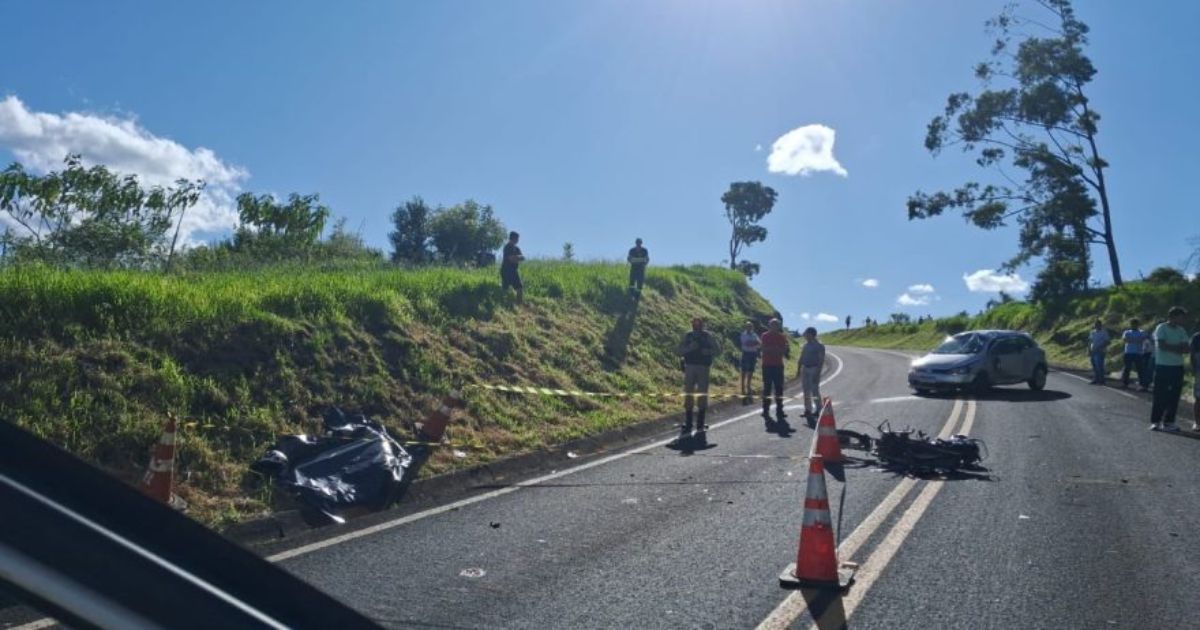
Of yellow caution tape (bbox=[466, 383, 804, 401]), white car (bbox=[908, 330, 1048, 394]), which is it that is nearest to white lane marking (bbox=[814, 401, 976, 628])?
yellow caution tape (bbox=[466, 383, 804, 401])

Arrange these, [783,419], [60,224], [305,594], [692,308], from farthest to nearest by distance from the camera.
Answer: [60,224]
[692,308]
[783,419]
[305,594]

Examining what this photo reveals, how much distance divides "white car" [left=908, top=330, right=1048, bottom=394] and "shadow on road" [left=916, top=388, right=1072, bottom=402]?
0.67 feet

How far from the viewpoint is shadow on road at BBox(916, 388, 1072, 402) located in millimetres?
19680

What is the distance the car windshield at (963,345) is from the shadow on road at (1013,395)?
970 mm

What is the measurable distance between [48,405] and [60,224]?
34.0 m

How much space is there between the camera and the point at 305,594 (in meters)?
1.56

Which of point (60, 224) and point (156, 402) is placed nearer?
point (156, 402)

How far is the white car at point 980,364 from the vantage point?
2033cm

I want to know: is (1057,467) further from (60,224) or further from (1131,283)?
(60,224)

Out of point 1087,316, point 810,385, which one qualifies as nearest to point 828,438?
point 810,385

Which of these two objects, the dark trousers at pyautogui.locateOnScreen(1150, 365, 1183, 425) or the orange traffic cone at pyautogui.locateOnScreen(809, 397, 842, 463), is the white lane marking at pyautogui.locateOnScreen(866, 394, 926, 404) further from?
the orange traffic cone at pyautogui.locateOnScreen(809, 397, 842, 463)

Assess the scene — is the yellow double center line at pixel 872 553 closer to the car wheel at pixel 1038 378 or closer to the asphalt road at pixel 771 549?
the asphalt road at pixel 771 549

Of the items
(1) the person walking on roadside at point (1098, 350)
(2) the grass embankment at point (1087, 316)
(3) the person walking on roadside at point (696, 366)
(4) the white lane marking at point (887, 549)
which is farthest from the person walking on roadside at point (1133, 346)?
(4) the white lane marking at point (887, 549)

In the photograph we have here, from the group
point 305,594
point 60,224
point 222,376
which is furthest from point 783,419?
point 60,224
